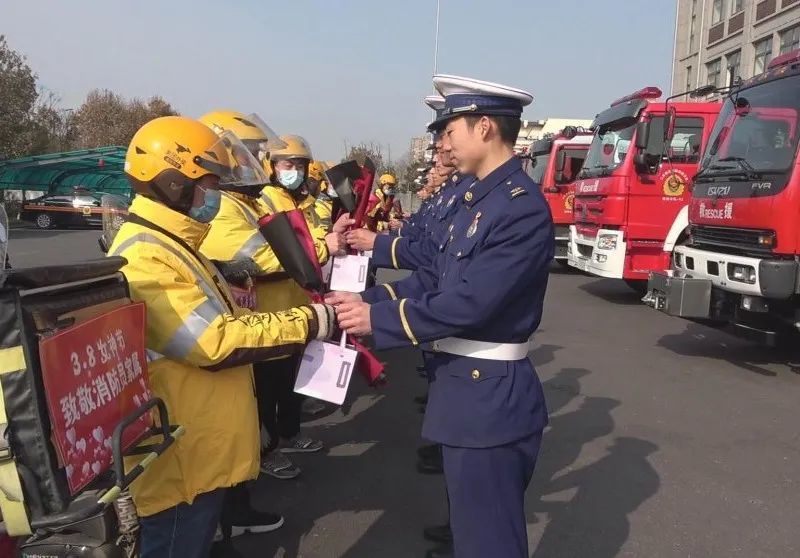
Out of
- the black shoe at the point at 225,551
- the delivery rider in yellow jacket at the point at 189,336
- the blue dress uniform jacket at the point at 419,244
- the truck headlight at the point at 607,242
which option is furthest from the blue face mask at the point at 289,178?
the truck headlight at the point at 607,242

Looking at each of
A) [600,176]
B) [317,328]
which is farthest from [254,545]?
[600,176]

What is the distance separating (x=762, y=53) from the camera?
1085 inches

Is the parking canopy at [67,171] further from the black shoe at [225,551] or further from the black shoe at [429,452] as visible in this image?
the black shoe at [225,551]

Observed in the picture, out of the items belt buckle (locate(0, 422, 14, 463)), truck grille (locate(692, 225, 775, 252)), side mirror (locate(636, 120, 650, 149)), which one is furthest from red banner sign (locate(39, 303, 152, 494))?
side mirror (locate(636, 120, 650, 149))

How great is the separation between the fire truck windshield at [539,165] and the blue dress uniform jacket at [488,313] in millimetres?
12958

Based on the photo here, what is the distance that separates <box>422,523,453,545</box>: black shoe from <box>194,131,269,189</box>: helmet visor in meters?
1.96

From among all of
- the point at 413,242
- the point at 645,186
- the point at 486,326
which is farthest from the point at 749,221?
the point at 486,326

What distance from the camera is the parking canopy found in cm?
2669

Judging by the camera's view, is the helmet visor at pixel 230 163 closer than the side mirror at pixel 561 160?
Yes

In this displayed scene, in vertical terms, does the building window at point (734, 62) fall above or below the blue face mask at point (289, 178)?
above

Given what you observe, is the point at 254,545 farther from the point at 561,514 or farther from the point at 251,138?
the point at 251,138

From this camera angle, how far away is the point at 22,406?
144cm

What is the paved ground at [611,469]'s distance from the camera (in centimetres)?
349

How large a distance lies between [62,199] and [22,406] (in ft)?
96.9
